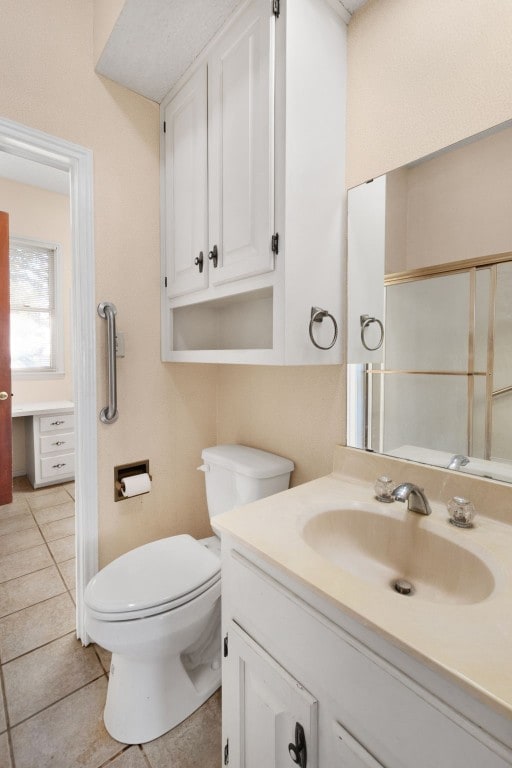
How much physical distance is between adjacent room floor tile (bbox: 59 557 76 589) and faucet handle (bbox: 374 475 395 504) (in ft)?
5.65

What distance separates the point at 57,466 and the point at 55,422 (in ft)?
1.31

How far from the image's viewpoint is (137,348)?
155 centimetres

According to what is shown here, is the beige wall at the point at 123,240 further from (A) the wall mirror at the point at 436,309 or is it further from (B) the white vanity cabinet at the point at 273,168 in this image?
(A) the wall mirror at the point at 436,309

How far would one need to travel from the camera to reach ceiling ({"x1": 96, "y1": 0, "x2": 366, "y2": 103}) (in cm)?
110

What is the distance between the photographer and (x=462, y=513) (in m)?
0.85

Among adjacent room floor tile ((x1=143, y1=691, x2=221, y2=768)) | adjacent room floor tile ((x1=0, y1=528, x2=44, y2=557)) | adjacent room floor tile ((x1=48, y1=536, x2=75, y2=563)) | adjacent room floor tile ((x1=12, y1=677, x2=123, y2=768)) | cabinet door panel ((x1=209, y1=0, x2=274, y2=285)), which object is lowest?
adjacent room floor tile ((x1=143, y1=691, x2=221, y2=768))

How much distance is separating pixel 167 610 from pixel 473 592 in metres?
0.84

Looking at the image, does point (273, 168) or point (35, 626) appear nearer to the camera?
point (273, 168)

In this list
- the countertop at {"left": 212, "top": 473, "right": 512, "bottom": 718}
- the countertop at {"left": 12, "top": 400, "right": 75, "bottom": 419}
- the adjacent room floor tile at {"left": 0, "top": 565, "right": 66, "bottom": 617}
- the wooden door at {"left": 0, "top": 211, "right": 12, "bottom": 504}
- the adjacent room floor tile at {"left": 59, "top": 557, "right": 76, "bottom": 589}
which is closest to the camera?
the countertop at {"left": 212, "top": 473, "right": 512, "bottom": 718}

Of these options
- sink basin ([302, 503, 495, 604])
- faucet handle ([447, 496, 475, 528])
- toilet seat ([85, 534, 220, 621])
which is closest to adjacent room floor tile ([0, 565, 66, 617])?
toilet seat ([85, 534, 220, 621])

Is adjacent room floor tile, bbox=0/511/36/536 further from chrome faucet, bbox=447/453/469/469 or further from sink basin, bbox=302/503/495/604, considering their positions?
chrome faucet, bbox=447/453/469/469

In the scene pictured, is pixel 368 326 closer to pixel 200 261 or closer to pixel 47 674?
pixel 200 261

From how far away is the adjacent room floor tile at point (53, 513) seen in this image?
255 centimetres

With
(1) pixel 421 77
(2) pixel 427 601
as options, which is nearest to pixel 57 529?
(2) pixel 427 601
